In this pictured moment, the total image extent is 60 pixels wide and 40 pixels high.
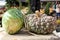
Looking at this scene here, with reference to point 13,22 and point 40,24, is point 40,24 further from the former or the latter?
point 13,22

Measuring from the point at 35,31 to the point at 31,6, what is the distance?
6.9 inches

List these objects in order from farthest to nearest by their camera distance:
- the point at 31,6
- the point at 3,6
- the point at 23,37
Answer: the point at 3,6 → the point at 31,6 → the point at 23,37

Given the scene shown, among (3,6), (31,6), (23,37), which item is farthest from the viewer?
(3,6)

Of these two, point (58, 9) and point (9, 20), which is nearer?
point (9, 20)

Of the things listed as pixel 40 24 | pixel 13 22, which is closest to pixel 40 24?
pixel 40 24

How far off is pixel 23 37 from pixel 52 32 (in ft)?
0.44

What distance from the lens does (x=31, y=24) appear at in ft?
2.27

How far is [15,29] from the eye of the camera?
2.27 feet

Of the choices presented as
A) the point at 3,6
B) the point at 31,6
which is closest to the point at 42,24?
the point at 31,6

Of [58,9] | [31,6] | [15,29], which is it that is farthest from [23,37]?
[58,9]

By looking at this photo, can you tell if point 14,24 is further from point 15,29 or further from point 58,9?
point 58,9

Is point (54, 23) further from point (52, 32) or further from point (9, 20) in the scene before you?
point (9, 20)

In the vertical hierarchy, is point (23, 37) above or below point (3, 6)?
below

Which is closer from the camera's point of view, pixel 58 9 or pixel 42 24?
pixel 42 24
